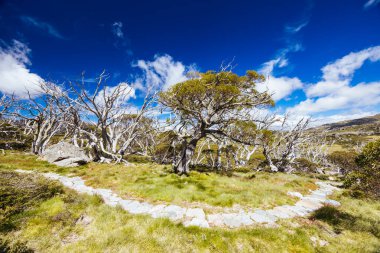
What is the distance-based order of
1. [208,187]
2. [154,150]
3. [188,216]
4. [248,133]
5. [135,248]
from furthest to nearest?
→ [154,150], [248,133], [208,187], [188,216], [135,248]

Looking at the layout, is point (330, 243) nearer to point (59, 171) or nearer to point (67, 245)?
point (67, 245)

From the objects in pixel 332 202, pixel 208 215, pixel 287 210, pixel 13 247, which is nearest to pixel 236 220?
pixel 208 215

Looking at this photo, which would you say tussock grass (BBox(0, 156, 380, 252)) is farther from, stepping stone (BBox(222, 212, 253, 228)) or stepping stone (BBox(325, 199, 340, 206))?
stepping stone (BBox(325, 199, 340, 206))

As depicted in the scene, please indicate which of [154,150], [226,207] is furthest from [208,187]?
[154,150]

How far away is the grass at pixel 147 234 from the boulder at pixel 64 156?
11.4 meters

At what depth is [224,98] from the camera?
1520cm

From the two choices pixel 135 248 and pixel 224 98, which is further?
pixel 224 98

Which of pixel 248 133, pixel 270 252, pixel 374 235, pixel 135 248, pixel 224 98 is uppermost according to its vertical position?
pixel 224 98

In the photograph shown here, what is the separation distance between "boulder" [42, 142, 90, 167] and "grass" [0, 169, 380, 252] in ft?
37.3

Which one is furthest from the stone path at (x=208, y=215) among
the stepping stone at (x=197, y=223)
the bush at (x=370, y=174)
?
the bush at (x=370, y=174)

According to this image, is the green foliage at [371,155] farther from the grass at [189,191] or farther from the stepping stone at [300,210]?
the grass at [189,191]

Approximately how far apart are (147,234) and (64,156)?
17.2 metres

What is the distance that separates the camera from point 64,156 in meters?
18.8

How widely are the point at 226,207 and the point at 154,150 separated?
2545 centimetres
